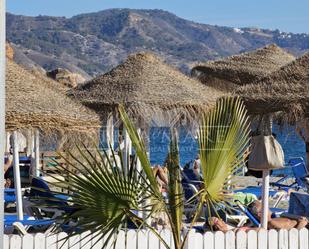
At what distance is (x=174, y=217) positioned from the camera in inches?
188

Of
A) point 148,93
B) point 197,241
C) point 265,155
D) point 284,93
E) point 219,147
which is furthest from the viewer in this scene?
point 148,93

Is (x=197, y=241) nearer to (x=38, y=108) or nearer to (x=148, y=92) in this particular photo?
(x=38, y=108)

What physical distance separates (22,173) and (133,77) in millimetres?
5096

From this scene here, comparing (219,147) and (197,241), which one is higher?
(219,147)

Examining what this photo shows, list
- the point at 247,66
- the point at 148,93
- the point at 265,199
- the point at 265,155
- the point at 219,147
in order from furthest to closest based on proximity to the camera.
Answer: the point at 247,66 → the point at 148,93 → the point at 265,199 → the point at 265,155 → the point at 219,147

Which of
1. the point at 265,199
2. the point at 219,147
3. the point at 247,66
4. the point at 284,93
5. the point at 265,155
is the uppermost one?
the point at 247,66

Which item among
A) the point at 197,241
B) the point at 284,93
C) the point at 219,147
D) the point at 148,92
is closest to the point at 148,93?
the point at 148,92

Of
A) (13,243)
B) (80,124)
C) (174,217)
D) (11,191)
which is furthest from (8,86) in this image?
(11,191)

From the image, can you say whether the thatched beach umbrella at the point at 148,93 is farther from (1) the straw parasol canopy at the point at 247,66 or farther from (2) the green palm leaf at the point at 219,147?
(2) the green palm leaf at the point at 219,147

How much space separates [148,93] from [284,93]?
2.34 meters

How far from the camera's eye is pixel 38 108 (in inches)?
306

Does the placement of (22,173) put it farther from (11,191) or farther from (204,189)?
(204,189)

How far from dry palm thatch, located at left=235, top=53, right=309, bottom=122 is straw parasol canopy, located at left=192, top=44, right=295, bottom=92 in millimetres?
5690

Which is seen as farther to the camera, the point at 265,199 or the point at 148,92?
the point at 148,92
